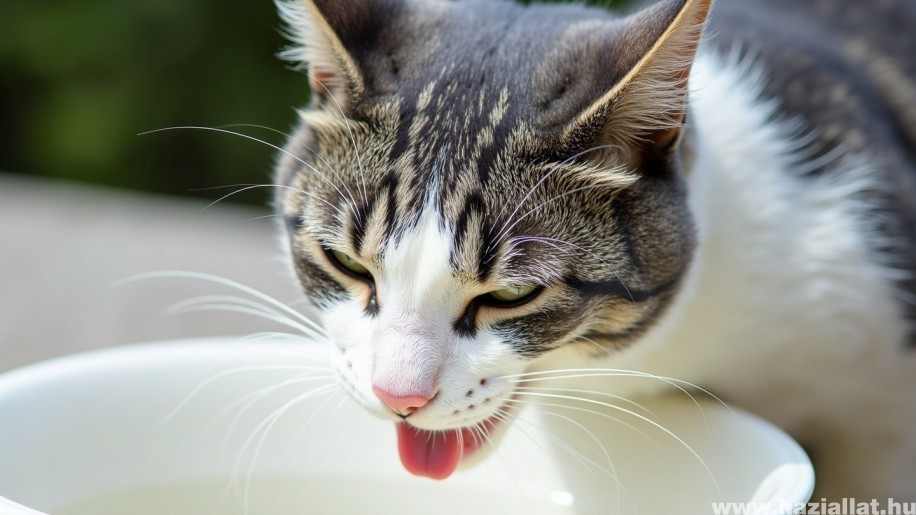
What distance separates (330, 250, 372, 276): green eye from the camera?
1.27 m

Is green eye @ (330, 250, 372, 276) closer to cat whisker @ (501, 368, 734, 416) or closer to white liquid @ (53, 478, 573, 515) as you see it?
cat whisker @ (501, 368, 734, 416)

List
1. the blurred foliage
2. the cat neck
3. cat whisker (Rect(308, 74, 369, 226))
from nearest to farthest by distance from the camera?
cat whisker (Rect(308, 74, 369, 226)) < the cat neck < the blurred foliage

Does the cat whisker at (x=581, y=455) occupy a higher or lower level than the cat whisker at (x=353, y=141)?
lower

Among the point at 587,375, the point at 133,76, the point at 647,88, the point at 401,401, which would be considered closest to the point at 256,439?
the point at 401,401

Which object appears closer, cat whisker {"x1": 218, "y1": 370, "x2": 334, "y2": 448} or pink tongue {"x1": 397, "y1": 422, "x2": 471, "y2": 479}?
pink tongue {"x1": 397, "y1": 422, "x2": 471, "y2": 479}

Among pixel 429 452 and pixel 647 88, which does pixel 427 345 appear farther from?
pixel 647 88

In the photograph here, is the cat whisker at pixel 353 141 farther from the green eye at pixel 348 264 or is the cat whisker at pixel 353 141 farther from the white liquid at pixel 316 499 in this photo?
the white liquid at pixel 316 499

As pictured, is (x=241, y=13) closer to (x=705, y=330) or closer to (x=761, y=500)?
(x=705, y=330)

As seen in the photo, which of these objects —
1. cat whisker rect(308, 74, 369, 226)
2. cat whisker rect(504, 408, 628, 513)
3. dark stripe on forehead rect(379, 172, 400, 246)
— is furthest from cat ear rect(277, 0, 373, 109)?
cat whisker rect(504, 408, 628, 513)

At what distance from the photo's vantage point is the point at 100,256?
9.14 feet

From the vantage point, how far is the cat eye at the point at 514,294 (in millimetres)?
1219

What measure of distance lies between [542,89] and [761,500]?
565 mm

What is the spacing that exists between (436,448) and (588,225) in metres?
0.35

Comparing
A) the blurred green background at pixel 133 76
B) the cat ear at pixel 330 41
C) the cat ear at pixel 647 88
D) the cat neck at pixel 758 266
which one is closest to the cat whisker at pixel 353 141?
the cat ear at pixel 330 41
